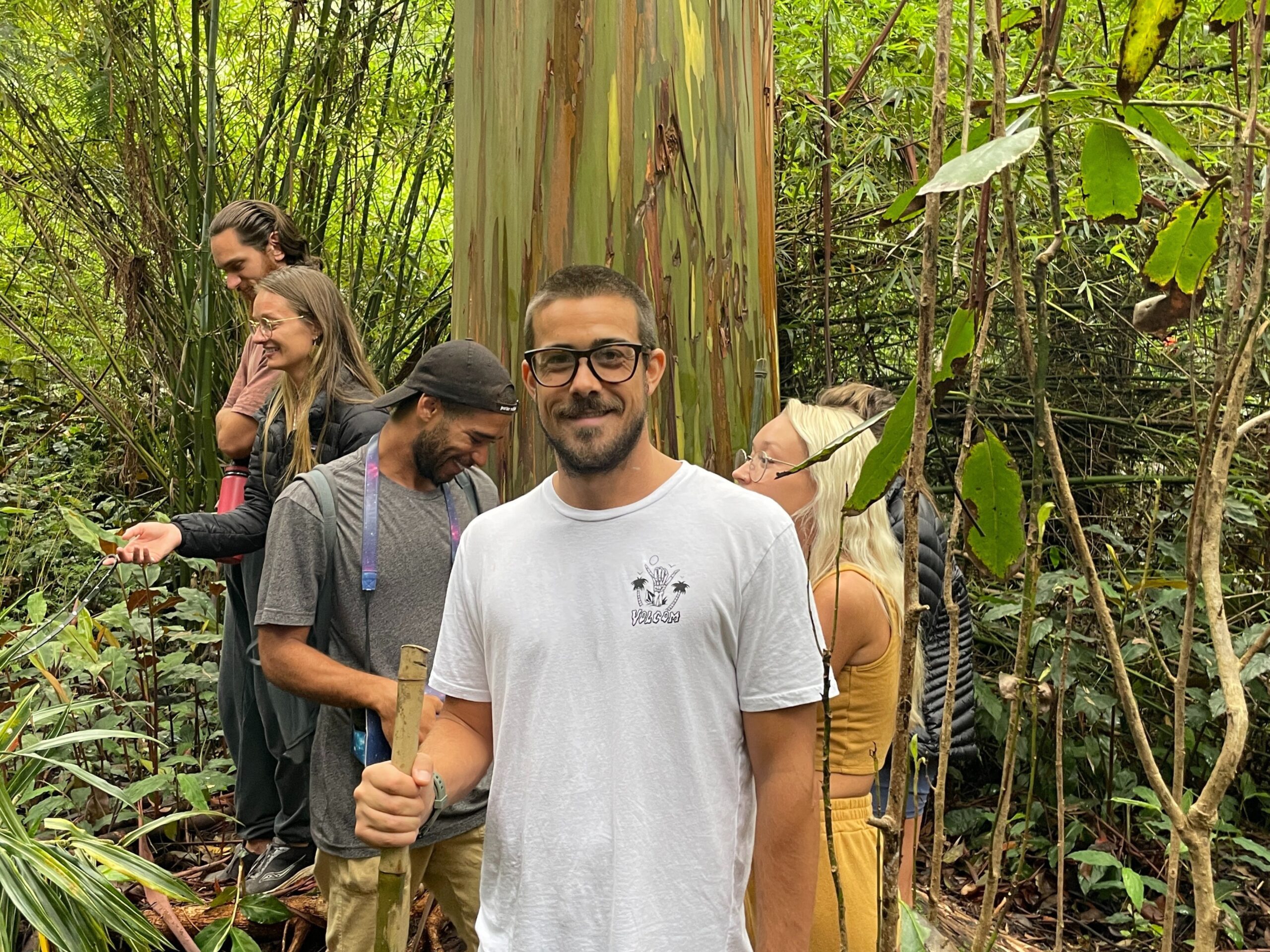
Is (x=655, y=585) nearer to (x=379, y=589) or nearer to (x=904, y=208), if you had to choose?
(x=904, y=208)

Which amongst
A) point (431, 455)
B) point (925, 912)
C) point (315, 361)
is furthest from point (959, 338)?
point (315, 361)

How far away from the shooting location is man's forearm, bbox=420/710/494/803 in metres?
1.64

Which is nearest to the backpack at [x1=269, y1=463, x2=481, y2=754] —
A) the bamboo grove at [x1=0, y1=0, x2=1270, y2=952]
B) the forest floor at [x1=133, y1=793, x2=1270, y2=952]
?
the bamboo grove at [x1=0, y1=0, x2=1270, y2=952]

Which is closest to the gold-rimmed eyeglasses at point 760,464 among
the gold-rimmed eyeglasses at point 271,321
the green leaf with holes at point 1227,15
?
the green leaf with holes at point 1227,15

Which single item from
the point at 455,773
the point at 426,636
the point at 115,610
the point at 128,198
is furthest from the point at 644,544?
the point at 128,198

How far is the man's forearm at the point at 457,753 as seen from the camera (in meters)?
1.64

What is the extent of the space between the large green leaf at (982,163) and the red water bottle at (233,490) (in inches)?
107

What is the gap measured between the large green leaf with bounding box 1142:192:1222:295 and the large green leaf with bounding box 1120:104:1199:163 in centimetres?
7

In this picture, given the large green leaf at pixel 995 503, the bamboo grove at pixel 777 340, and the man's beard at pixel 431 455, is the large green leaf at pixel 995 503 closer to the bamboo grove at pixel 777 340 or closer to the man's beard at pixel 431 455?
the bamboo grove at pixel 777 340

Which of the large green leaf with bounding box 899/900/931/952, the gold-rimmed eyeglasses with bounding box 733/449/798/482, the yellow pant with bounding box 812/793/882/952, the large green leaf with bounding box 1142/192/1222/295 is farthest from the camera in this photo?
the gold-rimmed eyeglasses with bounding box 733/449/798/482

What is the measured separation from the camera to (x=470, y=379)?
2.25 m

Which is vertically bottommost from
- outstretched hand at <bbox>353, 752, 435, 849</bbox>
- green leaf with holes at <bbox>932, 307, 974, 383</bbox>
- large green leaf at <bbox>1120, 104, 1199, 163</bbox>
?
outstretched hand at <bbox>353, 752, 435, 849</bbox>

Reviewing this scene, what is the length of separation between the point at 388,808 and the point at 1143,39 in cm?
105

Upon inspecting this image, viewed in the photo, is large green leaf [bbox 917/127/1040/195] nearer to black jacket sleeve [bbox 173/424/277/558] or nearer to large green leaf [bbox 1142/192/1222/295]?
large green leaf [bbox 1142/192/1222/295]
